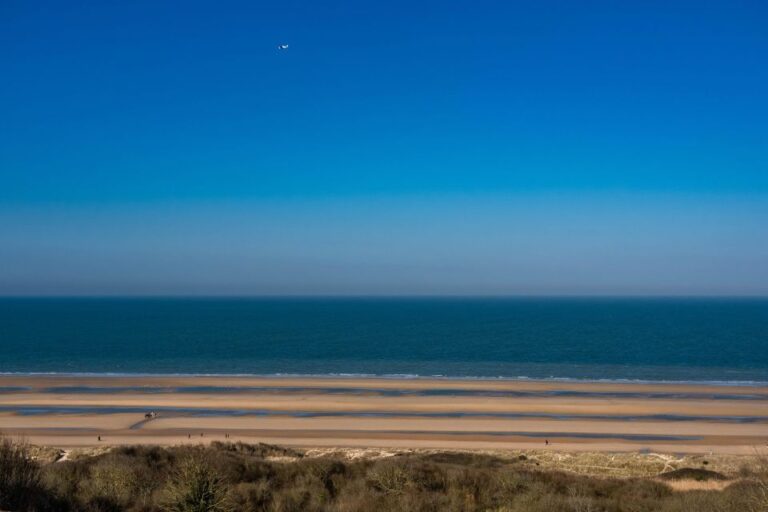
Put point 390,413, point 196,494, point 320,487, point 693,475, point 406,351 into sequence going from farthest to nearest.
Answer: point 406,351
point 390,413
point 693,475
point 320,487
point 196,494

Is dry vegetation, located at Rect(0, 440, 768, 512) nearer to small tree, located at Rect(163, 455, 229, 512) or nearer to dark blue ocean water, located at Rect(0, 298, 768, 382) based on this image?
small tree, located at Rect(163, 455, 229, 512)

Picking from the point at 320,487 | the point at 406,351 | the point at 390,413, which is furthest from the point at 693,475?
the point at 406,351

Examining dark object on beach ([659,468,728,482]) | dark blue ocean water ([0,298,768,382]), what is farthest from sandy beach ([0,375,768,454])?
dark blue ocean water ([0,298,768,382])

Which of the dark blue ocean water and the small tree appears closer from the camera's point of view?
the small tree

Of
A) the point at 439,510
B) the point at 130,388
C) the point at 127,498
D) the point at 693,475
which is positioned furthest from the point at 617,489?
the point at 130,388

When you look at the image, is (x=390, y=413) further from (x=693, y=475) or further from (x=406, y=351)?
(x=406, y=351)

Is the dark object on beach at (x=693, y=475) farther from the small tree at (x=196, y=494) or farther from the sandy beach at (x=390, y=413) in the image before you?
the small tree at (x=196, y=494)
